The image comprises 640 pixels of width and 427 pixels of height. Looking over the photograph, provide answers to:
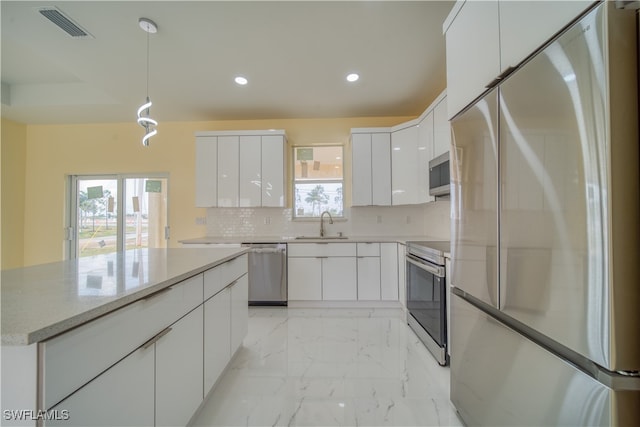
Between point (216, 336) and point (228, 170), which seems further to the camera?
point (228, 170)

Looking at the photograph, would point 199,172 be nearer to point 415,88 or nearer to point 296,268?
point 296,268

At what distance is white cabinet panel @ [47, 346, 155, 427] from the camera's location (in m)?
0.73

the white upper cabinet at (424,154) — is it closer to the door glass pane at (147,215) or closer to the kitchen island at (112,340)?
the kitchen island at (112,340)

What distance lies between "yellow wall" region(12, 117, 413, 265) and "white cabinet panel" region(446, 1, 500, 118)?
9.61 ft

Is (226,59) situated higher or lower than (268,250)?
higher

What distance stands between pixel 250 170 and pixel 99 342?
10.1 feet

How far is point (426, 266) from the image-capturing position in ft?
7.26

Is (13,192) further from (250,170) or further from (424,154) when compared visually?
(424,154)

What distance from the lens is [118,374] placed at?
0.87 metres

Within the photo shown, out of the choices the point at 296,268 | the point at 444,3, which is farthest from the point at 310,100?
the point at 296,268

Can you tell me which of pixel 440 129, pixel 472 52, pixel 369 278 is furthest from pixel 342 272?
pixel 472 52

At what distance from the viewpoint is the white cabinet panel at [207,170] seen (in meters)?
3.68

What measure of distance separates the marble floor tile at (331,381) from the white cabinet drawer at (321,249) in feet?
2.92

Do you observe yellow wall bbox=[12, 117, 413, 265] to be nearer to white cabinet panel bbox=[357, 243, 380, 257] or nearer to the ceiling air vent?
the ceiling air vent
